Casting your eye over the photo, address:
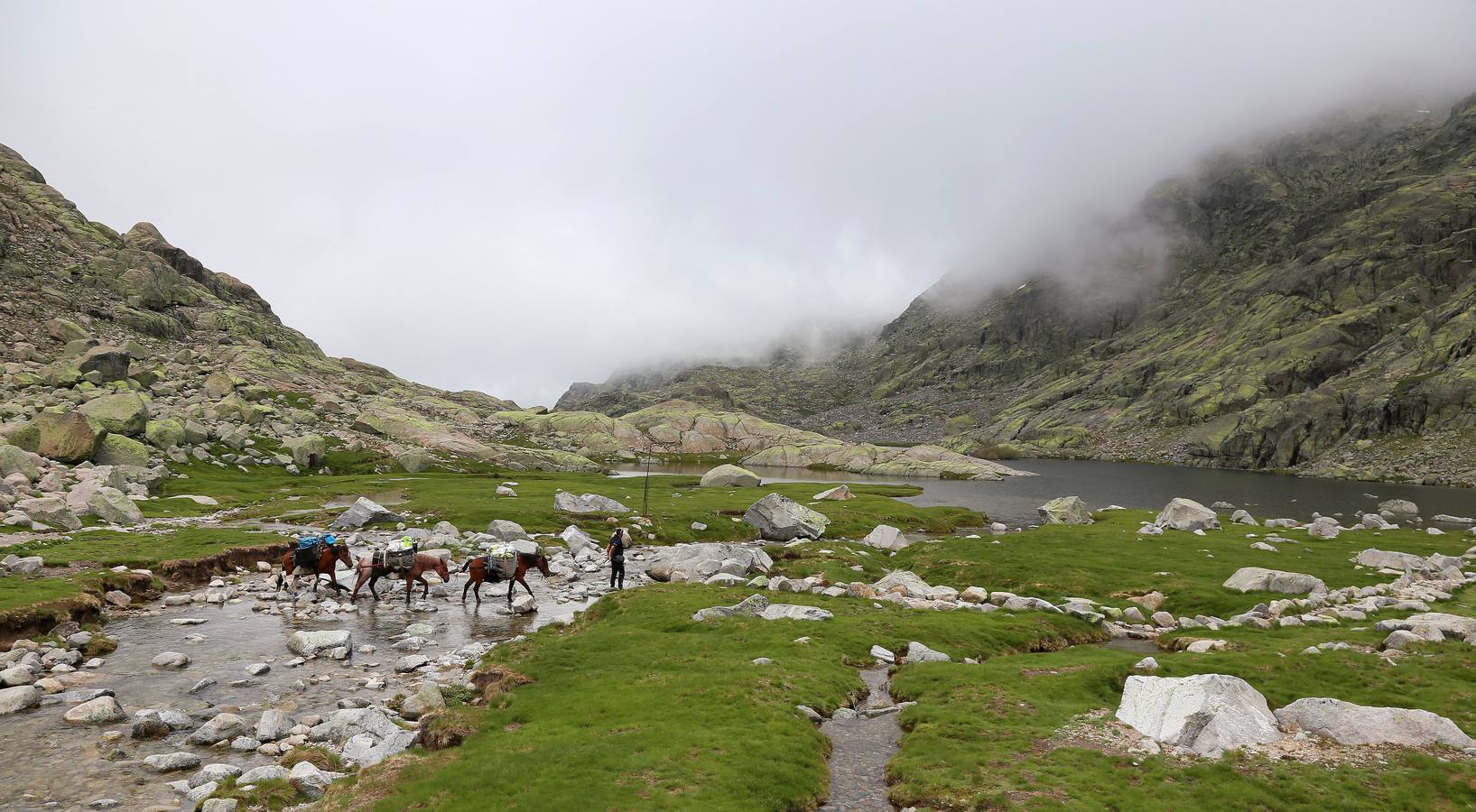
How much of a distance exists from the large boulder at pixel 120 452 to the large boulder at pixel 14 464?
15.3 meters

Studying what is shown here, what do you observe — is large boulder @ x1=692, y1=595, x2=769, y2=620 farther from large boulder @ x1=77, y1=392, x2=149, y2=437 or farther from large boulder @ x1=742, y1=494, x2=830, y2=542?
large boulder @ x1=77, y1=392, x2=149, y2=437

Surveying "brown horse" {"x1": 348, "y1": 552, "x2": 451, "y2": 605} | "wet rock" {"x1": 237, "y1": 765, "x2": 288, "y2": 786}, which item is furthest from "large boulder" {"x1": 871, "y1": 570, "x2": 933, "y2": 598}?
"wet rock" {"x1": 237, "y1": 765, "x2": 288, "y2": 786}

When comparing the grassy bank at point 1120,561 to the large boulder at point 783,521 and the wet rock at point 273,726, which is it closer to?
the large boulder at point 783,521

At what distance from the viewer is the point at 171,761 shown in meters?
17.0

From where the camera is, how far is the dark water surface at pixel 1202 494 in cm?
11294

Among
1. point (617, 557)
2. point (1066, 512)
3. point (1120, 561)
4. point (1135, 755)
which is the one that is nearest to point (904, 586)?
point (617, 557)

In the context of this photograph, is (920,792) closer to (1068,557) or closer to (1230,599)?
(1230,599)

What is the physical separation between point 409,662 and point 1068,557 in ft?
166

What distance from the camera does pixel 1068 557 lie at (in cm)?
5478

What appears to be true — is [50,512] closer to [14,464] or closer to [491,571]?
[14,464]

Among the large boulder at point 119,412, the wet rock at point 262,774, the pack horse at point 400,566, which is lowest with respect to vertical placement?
the wet rock at point 262,774

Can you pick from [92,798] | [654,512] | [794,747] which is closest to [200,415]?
[654,512]

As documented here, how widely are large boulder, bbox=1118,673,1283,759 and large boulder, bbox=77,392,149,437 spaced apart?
10106 centimetres

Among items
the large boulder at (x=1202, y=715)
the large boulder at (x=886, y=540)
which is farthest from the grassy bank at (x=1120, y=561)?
the large boulder at (x=1202, y=715)
